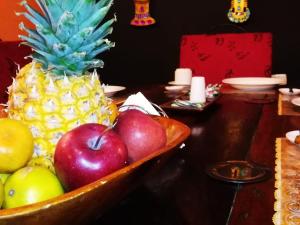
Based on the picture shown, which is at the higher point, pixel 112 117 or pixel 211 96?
pixel 112 117

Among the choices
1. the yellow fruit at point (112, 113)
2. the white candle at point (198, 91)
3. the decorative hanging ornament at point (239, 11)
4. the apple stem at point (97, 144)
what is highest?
the decorative hanging ornament at point (239, 11)

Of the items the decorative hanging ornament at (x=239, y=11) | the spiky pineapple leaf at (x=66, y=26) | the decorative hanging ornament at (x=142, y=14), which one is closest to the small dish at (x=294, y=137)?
the spiky pineapple leaf at (x=66, y=26)

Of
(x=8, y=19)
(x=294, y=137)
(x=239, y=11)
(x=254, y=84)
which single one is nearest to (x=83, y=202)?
(x=294, y=137)

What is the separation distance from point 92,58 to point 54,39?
0.09 m

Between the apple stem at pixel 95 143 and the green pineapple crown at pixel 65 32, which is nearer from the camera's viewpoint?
the apple stem at pixel 95 143

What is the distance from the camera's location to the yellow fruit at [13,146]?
0.49m

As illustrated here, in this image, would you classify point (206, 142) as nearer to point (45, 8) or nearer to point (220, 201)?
point (220, 201)

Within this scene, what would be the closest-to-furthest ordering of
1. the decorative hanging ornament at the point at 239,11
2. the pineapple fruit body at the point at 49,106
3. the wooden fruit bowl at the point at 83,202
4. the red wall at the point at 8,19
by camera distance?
the wooden fruit bowl at the point at 83,202
the pineapple fruit body at the point at 49,106
the decorative hanging ornament at the point at 239,11
the red wall at the point at 8,19

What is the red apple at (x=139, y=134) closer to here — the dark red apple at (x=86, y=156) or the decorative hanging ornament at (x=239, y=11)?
the dark red apple at (x=86, y=156)

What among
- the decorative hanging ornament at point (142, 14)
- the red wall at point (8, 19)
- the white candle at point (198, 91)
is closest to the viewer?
the white candle at point (198, 91)

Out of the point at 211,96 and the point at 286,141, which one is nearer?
the point at 286,141

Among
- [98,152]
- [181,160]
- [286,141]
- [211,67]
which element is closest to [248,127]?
[286,141]

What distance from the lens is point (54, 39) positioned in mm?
642

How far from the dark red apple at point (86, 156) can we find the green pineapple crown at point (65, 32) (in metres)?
0.18
